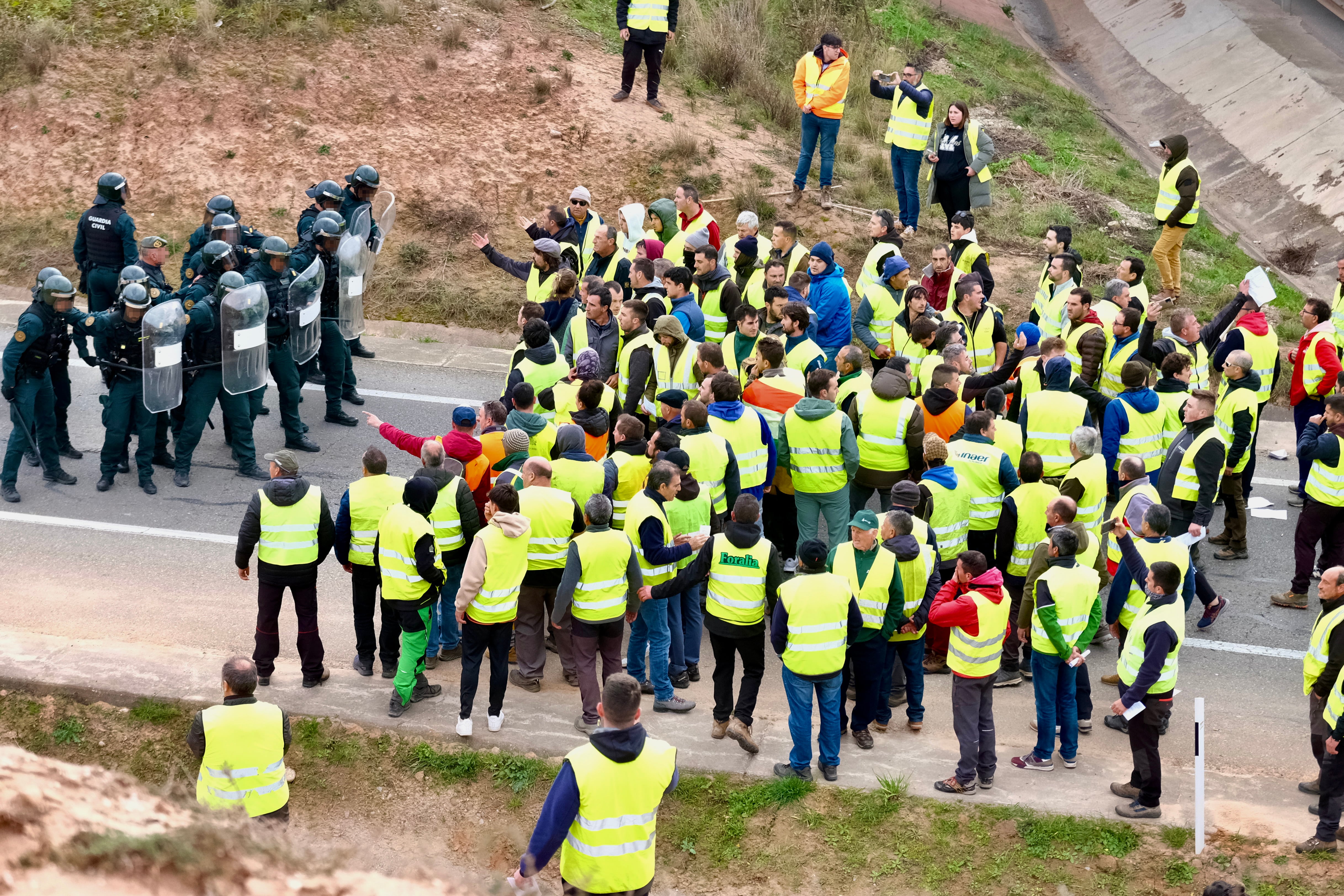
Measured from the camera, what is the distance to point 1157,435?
10.7 meters

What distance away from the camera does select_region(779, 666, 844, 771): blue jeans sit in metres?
8.05

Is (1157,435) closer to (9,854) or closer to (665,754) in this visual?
(665,754)

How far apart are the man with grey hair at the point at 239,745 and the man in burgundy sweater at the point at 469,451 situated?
231 centimetres

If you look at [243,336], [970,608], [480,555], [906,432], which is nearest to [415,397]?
[243,336]

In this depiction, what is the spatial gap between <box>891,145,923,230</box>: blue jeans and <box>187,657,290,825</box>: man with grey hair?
1145cm

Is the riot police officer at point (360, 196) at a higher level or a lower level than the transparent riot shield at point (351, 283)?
higher

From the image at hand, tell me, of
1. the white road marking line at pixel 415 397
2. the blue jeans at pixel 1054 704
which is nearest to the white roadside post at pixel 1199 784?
the blue jeans at pixel 1054 704

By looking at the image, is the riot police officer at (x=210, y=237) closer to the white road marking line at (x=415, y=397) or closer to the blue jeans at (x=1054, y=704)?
the white road marking line at (x=415, y=397)

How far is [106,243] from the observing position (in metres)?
13.6

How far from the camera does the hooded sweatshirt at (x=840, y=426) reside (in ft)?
31.8

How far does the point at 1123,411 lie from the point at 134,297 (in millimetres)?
8253

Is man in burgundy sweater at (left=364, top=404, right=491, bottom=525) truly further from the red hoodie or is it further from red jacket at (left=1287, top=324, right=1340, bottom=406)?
red jacket at (left=1287, top=324, right=1340, bottom=406)

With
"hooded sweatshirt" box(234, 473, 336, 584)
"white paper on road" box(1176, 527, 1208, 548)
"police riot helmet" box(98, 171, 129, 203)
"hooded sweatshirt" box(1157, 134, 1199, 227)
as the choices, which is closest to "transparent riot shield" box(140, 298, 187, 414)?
"police riot helmet" box(98, 171, 129, 203)

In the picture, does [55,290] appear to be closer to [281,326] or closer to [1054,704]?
[281,326]
